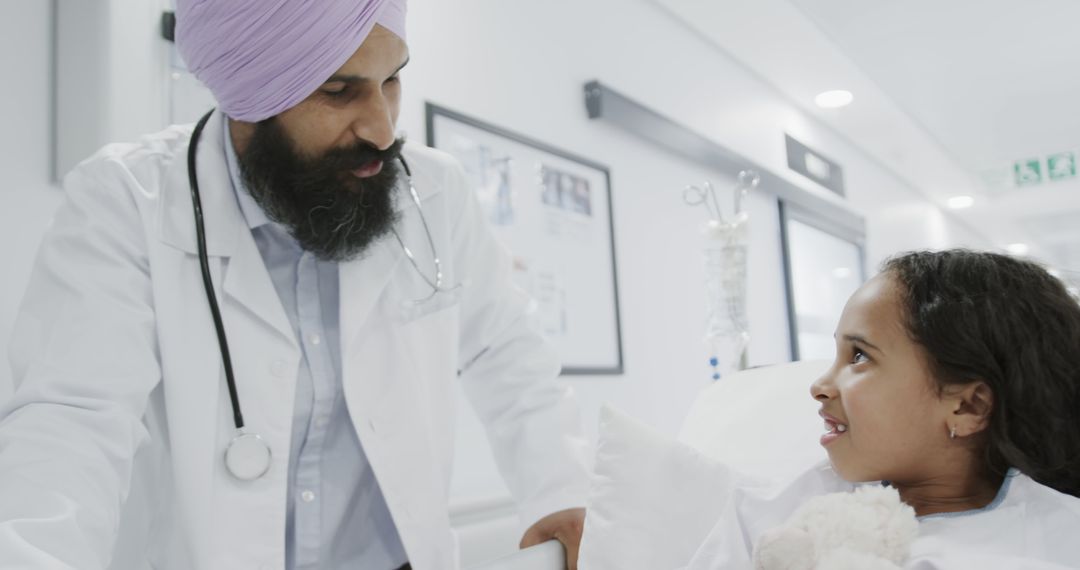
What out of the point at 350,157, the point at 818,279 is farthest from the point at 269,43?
the point at 818,279

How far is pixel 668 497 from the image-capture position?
1233mm

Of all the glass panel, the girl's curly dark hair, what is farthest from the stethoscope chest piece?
the glass panel

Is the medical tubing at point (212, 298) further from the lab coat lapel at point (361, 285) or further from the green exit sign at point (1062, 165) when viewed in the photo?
the green exit sign at point (1062, 165)

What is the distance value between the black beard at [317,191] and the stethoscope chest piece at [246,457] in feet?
1.02

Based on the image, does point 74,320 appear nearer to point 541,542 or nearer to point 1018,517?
point 541,542

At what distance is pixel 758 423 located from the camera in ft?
4.98

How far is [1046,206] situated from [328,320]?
24.8 ft

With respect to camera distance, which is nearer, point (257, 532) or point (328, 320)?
point (257, 532)

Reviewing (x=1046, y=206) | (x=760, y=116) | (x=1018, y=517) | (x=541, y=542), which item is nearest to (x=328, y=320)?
(x=541, y=542)

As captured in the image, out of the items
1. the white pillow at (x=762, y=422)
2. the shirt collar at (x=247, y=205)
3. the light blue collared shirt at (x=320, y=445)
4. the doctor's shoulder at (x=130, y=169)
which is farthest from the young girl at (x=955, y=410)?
the doctor's shoulder at (x=130, y=169)

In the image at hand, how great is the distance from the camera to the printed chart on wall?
7.63 ft

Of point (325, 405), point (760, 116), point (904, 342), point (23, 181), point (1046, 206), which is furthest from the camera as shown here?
point (1046, 206)

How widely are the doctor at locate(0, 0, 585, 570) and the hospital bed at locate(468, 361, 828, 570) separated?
266 mm

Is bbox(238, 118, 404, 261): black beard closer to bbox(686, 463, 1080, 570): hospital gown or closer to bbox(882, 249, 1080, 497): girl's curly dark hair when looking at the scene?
bbox(686, 463, 1080, 570): hospital gown
